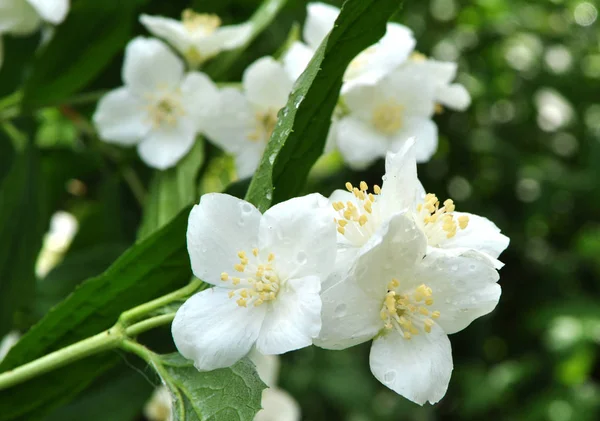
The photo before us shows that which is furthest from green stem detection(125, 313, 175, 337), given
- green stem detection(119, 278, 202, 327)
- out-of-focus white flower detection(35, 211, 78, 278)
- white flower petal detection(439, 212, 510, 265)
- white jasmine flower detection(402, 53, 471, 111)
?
out-of-focus white flower detection(35, 211, 78, 278)

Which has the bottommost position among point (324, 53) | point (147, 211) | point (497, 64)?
point (497, 64)

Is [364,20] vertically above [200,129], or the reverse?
[364,20]

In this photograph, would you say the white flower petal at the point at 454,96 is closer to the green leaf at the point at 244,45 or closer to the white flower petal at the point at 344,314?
the green leaf at the point at 244,45

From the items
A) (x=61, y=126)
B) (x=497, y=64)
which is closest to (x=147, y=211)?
(x=61, y=126)

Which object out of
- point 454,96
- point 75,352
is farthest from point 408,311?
point 454,96

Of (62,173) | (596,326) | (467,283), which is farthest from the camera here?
(596,326)

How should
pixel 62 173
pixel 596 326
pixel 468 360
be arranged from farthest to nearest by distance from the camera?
pixel 468 360 < pixel 596 326 < pixel 62 173

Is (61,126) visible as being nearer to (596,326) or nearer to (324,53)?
(324,53)
